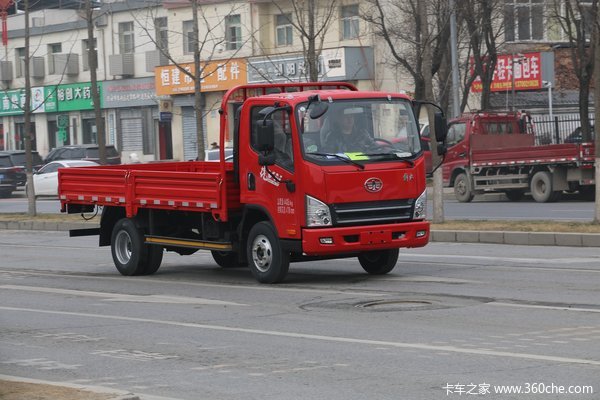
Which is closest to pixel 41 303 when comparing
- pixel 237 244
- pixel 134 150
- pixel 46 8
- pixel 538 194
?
pixel 237 244

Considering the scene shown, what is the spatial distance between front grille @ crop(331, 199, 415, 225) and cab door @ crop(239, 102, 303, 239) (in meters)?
0.50

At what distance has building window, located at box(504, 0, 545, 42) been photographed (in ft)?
150

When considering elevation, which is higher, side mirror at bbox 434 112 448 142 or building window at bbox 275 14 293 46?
building window at bbox 275 14 293 46

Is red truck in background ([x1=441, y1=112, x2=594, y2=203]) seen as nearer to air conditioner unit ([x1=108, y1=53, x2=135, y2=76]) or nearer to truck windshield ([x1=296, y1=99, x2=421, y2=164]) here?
truck windshield ([x1=296, y1=99, x2=421, y2=164])

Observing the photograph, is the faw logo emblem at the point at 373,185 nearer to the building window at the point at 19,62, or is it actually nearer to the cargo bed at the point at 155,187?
the cargo bed at the point at 155,187

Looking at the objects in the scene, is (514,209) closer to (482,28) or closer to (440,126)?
(482,28)

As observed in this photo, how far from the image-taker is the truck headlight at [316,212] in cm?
1415

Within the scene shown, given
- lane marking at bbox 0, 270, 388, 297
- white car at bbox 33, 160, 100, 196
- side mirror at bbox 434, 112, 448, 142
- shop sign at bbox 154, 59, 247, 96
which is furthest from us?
shop sign at bbox 154, 59, 247, 96

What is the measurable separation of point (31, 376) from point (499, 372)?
349 centimetres

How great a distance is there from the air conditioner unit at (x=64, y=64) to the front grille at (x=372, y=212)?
48835mm

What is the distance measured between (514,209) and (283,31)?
24329 mm

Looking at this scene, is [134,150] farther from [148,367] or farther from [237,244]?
[148,367]

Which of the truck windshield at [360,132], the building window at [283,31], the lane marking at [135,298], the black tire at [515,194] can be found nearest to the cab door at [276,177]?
the truck windshield at [360,132]

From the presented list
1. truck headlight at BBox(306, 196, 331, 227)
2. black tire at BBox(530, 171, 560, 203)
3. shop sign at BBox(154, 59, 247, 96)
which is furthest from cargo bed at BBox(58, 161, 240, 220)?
shop sign at BBox(154, 59, 247, 96)
